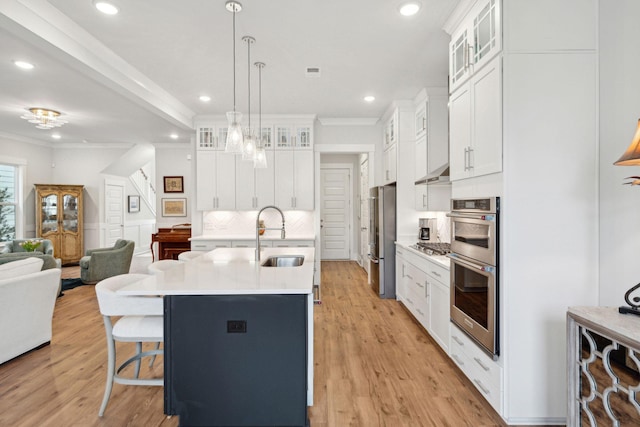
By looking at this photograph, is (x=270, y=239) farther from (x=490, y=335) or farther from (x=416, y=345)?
(x=490, y=335)

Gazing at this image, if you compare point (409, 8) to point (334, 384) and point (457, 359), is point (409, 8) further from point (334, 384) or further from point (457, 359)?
point (334, 384)

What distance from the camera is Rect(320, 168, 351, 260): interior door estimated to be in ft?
26.7

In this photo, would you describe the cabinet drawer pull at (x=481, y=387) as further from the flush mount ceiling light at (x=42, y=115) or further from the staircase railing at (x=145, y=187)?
the staircase railing at (x=145, y=187)

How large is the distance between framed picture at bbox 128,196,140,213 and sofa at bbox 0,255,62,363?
6.01m

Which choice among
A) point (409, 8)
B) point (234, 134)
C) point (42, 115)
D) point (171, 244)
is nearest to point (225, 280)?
point (234, 134)

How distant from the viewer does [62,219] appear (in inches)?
287

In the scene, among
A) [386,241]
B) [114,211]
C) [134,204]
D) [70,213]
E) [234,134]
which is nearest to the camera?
[234,134]

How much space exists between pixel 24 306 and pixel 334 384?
2.77m

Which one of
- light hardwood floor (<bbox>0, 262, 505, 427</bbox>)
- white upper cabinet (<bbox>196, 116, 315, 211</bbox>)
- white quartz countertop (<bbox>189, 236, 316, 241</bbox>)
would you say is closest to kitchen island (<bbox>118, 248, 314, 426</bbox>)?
light hardwood floor (<bbox>0, 262, 505, 427</bbox>)

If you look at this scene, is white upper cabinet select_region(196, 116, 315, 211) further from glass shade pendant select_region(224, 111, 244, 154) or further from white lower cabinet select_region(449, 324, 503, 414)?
white lower cabinet select_region(449, 324, 503, 414)

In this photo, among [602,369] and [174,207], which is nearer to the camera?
[602,369]

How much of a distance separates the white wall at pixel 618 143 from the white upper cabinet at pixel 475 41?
58 centimetres

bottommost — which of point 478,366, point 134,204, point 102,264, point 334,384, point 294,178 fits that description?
point 334,384

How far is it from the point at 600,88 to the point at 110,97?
5.04m
